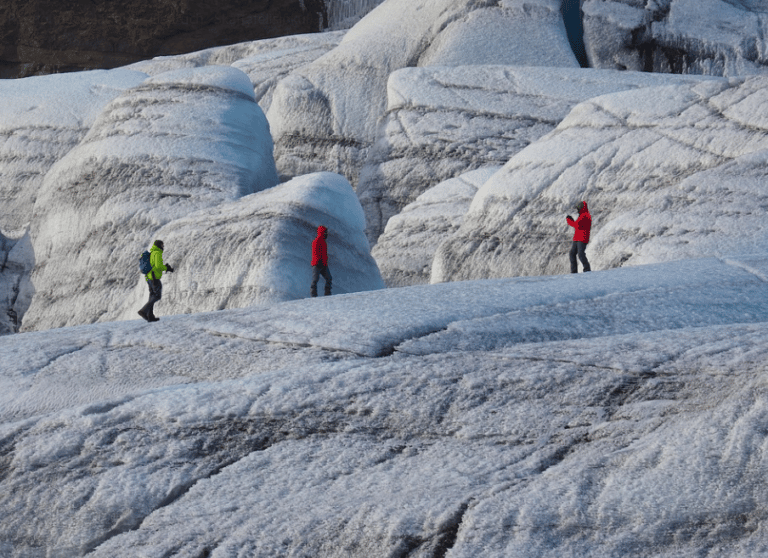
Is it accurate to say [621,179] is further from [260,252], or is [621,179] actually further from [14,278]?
[14,278]

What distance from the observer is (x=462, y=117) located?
16453 millimetres

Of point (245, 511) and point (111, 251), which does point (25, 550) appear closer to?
point (245, 511)

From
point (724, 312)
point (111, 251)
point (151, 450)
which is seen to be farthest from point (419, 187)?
point (151, 450)

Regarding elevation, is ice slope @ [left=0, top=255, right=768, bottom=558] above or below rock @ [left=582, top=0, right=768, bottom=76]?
below

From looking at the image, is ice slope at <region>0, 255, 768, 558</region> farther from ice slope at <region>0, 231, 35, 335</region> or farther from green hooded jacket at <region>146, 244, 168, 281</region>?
ice slope at <region>0, 231, 35, 335</region>

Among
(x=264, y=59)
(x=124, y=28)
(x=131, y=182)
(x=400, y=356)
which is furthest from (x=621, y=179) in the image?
(x=124, y=28)

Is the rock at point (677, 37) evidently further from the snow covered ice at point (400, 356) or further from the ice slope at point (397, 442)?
the ice slope at point (397, 442)

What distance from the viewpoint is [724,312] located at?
5.94m

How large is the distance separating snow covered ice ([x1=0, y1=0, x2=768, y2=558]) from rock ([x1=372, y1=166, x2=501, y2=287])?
0.06 metres

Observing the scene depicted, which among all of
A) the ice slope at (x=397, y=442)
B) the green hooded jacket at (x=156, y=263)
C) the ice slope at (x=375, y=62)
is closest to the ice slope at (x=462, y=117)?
the ice slope at (x=375, y=62)

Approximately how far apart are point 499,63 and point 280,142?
4783 millimetres

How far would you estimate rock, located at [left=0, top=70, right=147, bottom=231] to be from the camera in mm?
16281

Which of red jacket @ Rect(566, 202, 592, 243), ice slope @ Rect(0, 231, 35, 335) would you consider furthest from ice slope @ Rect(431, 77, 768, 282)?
ice slope @ Rect(0, 231, 35, 335)

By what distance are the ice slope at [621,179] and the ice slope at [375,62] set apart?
5515 mm
